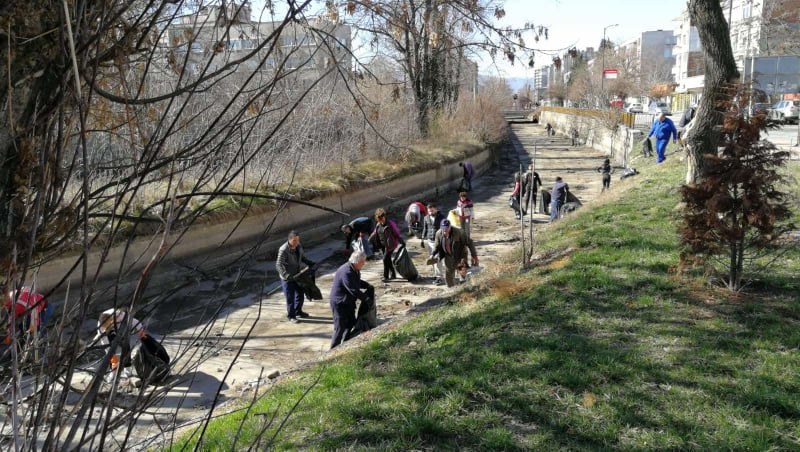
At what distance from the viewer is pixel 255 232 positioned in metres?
16.6

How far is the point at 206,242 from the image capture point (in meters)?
15.3

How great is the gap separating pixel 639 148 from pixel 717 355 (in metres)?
27.7

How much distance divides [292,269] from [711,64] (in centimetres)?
738

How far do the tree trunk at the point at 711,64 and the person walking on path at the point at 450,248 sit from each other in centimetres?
398

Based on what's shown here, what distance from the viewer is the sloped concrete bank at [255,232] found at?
464 inches

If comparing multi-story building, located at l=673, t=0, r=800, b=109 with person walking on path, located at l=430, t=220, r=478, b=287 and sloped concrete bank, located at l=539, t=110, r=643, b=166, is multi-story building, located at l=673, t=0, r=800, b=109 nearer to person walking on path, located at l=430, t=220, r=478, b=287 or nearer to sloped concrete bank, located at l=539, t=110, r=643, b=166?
sloped concrete bank, located at l=539, t=110, r=643, b=166

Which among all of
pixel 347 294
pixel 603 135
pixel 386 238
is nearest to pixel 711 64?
pixel 386 238

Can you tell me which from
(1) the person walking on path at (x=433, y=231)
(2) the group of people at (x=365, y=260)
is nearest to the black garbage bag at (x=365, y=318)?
(2) the group of people at (x=365, y=260)

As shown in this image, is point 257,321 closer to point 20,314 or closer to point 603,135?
point 20,314

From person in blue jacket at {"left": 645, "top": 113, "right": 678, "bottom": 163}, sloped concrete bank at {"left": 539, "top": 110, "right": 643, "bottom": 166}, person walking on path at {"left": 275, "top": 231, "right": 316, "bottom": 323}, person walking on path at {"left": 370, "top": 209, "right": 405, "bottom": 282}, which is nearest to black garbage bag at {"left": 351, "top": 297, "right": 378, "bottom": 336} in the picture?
person walking on path at {"left": 275, "top": 231, "right": 316, "bottom": 323}

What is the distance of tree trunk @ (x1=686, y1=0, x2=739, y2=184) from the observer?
34.5 ft

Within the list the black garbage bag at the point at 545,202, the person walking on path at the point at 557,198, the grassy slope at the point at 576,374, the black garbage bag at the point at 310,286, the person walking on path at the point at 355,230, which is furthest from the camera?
the black garbage bag at the point at 545,202

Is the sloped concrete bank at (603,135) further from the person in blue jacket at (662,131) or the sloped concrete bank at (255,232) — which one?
the sloped concrete bank at (255,232)

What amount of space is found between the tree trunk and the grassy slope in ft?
8.14
